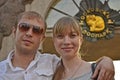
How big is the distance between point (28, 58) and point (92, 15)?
155 inches

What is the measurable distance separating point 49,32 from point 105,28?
0.96 metres

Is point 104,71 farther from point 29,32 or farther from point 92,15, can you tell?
point 92,15

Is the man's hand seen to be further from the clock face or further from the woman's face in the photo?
the clock face

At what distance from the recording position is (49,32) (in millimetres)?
5504

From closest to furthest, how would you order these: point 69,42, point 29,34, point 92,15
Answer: point 69,42
point 29,34
point 92,15

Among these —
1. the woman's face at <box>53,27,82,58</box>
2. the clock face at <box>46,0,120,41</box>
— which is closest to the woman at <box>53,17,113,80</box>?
the woman's face at <box>53,27,82,58</box>

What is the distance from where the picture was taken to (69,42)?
5.80 ft

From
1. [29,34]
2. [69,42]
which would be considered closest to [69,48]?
[69,42]

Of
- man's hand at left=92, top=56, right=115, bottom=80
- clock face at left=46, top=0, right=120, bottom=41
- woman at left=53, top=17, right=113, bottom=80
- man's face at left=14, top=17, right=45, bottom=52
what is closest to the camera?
man's hand at left=92, top=56, right=115, bottom=80

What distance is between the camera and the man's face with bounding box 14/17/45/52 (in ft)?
6.20

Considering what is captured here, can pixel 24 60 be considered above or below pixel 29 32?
below

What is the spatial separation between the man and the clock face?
3.60 metres

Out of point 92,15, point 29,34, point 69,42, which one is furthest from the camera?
point 92,15

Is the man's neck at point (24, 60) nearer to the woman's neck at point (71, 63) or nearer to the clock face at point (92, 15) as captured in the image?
the woman's neck at point (71, 63)
